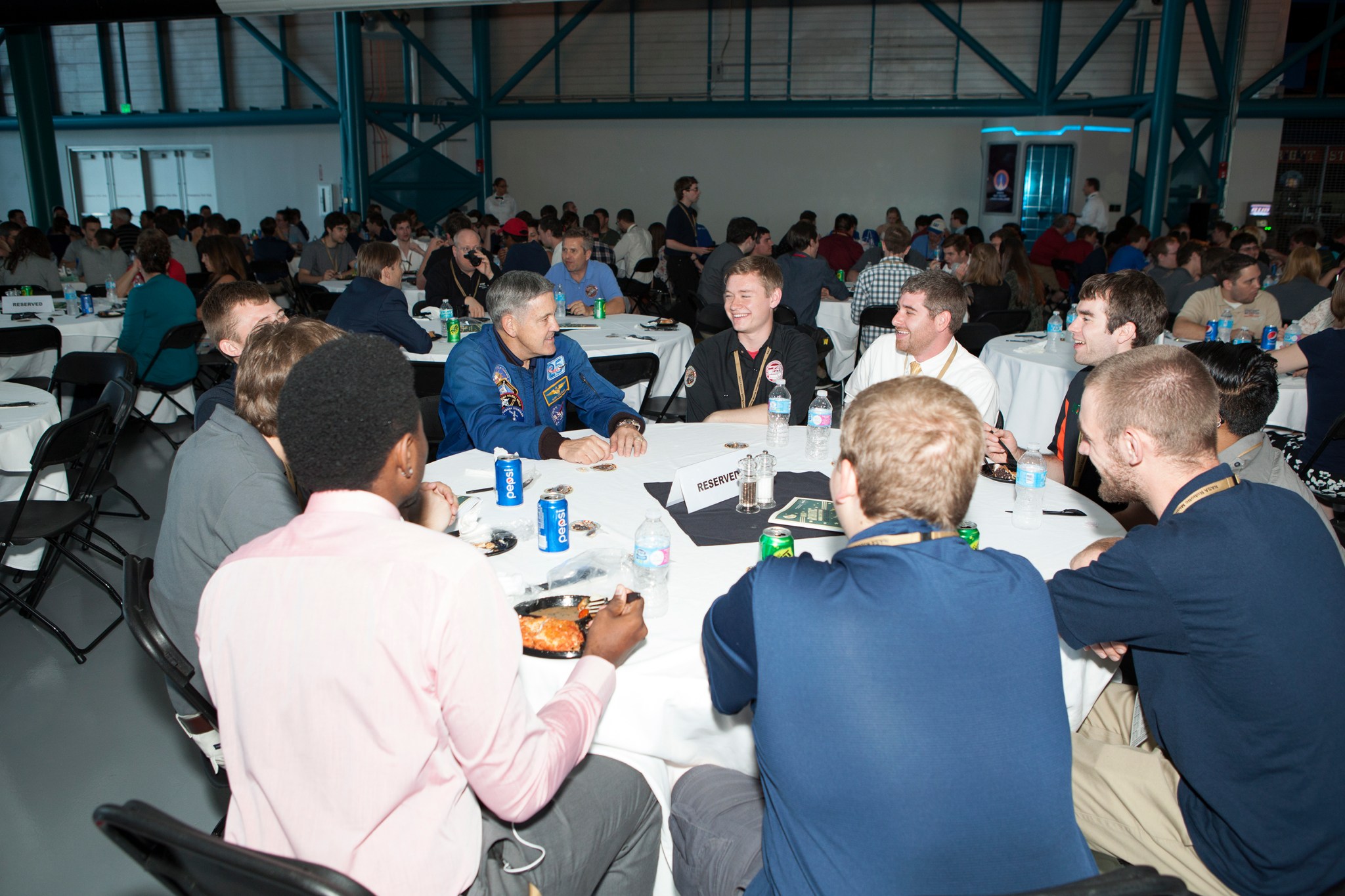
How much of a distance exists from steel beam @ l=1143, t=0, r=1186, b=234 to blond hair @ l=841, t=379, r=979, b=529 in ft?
39.6

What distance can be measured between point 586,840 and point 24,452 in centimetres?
329

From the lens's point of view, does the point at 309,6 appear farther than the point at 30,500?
Yes

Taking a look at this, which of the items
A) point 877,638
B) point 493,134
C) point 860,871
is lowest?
point 860,871

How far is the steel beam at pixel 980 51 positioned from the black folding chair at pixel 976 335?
9860mm

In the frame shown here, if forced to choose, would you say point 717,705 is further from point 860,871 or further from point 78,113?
point 78,113

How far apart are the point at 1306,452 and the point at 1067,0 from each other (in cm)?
1268

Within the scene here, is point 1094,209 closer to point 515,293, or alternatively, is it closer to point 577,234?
point 577,234

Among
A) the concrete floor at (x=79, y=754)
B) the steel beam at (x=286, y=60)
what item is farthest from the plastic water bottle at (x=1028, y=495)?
the steel beam at (x=286, y=60)

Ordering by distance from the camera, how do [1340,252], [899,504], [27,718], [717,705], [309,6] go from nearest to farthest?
[899,504]
[717,705]
[27,718]
[309,6]
[1340,252]

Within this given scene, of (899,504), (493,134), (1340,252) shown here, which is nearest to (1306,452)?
(899,504)

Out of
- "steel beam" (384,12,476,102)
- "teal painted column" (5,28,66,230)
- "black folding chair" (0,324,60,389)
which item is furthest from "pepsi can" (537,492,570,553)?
"steel beam" (384,12,476,102)

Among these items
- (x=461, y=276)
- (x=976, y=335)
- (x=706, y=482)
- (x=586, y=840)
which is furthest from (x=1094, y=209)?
(x=586, y=840)

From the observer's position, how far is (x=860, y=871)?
1.21 metres

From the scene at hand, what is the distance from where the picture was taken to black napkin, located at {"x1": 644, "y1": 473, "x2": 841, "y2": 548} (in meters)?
2.36
